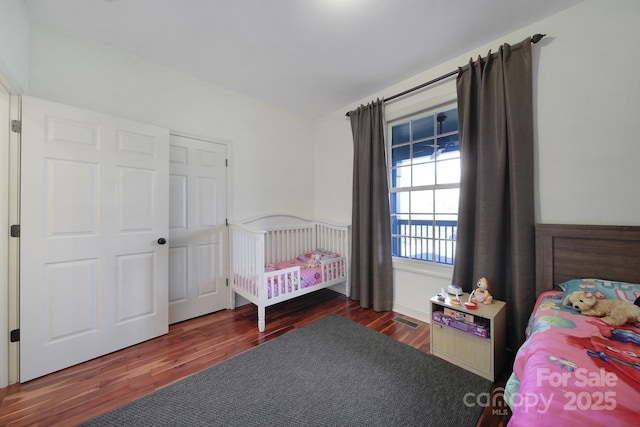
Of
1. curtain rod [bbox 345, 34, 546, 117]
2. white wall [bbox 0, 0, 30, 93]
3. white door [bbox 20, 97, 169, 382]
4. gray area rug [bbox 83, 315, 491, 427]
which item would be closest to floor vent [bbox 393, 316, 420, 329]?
gray area rug [bbox 83, 315, 491, 427]

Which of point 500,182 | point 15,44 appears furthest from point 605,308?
point 15,44

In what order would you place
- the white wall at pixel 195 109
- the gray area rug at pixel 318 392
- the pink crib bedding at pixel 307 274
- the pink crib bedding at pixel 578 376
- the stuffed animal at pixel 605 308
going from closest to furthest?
the pink crib bedding at pixel 578 376, the stuffed animal at pixel 605 308, the gray area rug at pixel 318 392, the white wall at pixel 195 109, the pink crib bedding at pixel 307 274

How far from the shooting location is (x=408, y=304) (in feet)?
8.34

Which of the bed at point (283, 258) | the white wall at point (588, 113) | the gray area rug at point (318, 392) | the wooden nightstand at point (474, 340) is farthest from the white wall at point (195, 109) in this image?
the white wall at point (588, 113)

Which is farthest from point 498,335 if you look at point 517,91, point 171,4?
point 171,4

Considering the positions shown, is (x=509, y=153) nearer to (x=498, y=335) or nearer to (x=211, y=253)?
(x=498, y=335)

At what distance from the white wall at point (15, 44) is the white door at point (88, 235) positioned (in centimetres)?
17

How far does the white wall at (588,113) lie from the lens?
1483 mm

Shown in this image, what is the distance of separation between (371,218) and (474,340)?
1438 mm

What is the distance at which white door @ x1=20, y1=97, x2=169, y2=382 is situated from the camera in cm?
162

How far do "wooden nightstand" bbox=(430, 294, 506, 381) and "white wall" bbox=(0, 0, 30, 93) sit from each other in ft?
10.2

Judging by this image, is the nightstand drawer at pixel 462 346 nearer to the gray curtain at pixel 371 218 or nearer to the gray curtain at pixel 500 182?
the gray curtain at pixel 500 182

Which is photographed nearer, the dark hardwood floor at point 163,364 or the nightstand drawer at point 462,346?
the dark hardwood floor at point 163,364

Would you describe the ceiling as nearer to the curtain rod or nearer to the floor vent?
the curtain rod
